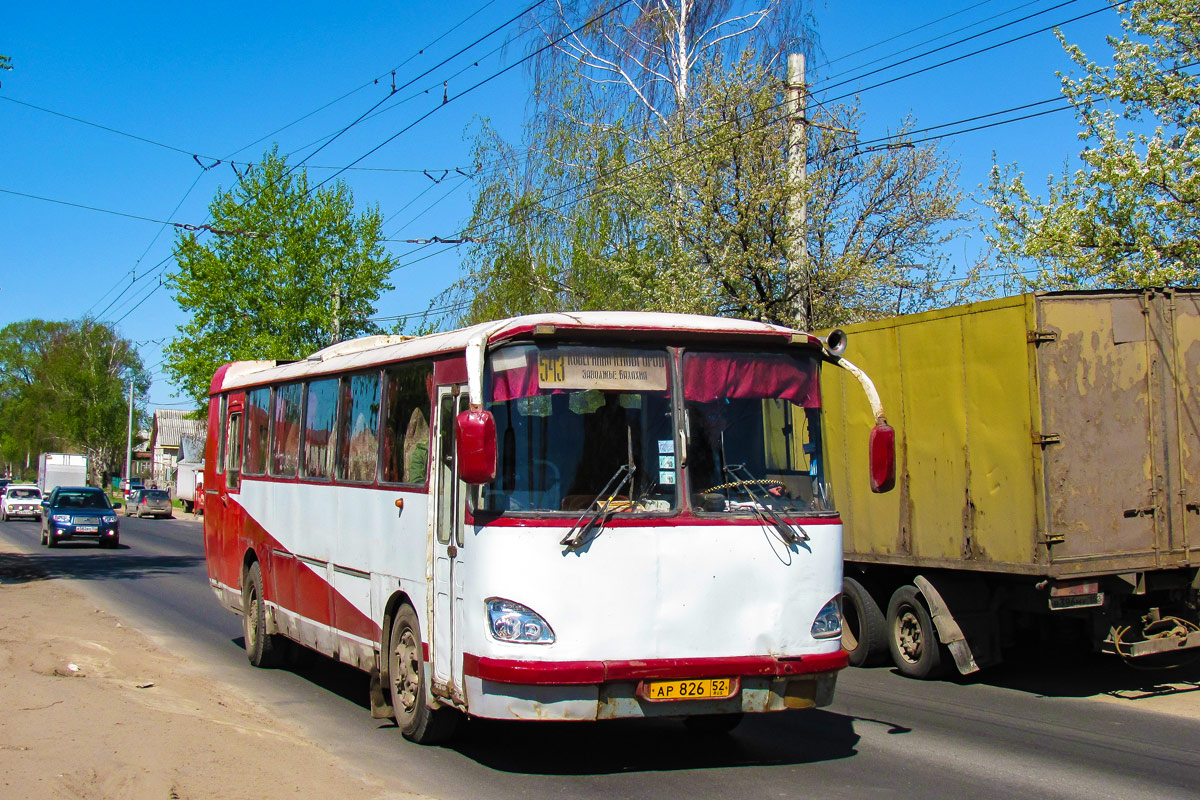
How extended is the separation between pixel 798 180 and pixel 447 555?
49.1ft

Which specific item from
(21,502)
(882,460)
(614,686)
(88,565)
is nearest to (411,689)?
(614,686)

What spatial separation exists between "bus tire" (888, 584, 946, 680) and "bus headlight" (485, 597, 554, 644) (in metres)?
5.57

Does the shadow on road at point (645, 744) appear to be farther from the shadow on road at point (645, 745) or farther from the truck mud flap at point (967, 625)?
the truck mud flap at point (967, 625)

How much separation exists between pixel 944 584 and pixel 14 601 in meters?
13.5

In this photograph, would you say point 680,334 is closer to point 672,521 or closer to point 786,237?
point 672,521

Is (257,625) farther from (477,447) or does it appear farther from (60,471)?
(60,471)

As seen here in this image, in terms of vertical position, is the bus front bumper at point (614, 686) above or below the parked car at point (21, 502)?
below

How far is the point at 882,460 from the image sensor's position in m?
7.48

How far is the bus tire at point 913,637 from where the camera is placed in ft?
36.9

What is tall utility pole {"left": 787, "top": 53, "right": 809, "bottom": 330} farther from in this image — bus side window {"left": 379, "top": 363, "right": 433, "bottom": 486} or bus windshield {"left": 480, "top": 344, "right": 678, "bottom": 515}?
bus windshield {"left": 480, "top": 344, "right": 678, "bottom": 515}

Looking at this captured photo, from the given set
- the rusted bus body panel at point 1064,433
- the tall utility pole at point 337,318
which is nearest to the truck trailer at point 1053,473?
the rusted bus body panel at point 1064,433

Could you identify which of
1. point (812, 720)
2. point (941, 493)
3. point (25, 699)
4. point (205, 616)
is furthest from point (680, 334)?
point (205, 616)

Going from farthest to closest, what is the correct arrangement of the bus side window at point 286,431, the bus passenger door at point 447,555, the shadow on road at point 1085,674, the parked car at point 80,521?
the parked car at point 80,521 → the bus side window at point 286,431 → the shadow on road at point 1085,674 → the bus passenger door at point 447,555

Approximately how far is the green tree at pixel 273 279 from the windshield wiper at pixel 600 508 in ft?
145
